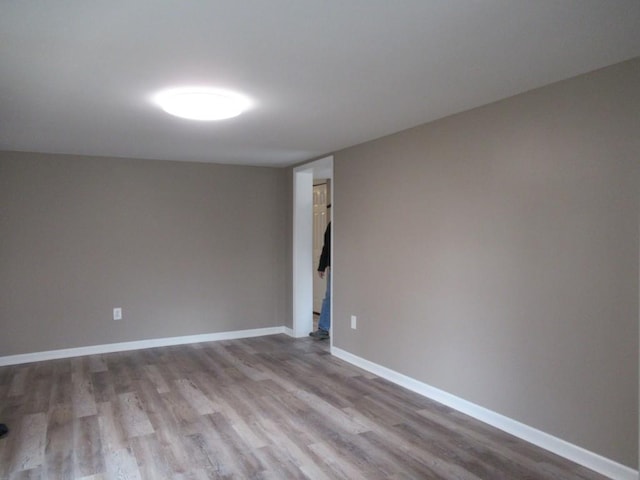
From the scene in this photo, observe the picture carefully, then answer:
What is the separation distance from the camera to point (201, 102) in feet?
9.16

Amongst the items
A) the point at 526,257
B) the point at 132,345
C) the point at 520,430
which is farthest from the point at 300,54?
the point at 132,345

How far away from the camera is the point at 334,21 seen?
1.81 m

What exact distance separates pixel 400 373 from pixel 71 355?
3350 millimetres

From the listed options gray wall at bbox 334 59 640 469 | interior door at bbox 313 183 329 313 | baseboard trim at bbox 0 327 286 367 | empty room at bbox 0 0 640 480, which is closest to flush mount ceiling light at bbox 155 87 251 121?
empty room at bbox 0 0 640 480

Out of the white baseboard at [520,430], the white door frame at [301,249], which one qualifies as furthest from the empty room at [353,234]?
the white door frame at [301,249]

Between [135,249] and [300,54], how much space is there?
12.0ft

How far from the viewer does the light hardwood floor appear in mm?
2465

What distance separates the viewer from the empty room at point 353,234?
2.04 m

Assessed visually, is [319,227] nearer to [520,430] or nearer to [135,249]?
[135,249]

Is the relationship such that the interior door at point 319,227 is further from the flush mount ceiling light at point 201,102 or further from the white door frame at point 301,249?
the flush mount ceiling light at point 201,102

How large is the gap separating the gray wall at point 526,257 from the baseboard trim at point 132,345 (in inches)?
83.5

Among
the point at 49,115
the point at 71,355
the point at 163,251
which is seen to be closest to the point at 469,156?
the point at 49,115

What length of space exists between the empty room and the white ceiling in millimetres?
16

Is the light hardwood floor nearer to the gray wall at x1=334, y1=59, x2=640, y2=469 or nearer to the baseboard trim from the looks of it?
the baseboard trim
